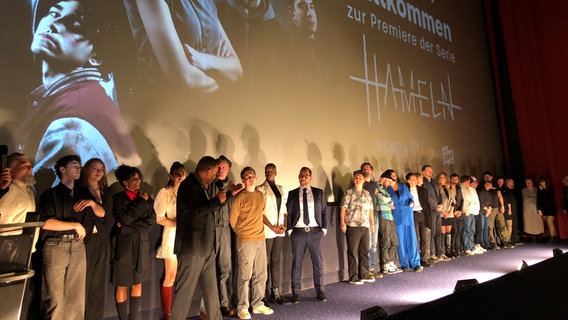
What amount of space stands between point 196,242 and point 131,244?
0.67 metres

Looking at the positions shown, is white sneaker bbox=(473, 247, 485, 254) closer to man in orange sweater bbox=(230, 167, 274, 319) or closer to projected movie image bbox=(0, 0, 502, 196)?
projected movie image bbox=(0, 0, 502, 196)

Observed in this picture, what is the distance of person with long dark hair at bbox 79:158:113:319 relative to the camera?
2.81m

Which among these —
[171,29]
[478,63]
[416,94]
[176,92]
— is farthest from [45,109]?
[478,63]

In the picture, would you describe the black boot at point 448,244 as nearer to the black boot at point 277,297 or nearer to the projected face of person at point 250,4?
the black boot at point 277,297

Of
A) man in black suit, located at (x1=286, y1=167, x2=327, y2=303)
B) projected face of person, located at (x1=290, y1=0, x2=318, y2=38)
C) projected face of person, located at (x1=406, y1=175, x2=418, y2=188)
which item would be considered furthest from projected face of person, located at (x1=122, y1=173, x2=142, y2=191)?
projected face of person, located at (x1=406, y1=175, x2=418, y2=188)

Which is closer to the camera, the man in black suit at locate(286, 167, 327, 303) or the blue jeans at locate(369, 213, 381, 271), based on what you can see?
the man in black suit at locate(286, 167, 327, 303)

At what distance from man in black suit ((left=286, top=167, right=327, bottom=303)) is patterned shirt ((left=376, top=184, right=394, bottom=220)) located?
1.36 metres

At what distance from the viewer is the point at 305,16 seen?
214 inches

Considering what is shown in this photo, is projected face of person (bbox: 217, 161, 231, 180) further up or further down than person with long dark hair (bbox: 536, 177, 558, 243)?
further up

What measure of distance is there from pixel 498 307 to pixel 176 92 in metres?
3.39

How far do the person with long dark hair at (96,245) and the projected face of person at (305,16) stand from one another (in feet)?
11.3

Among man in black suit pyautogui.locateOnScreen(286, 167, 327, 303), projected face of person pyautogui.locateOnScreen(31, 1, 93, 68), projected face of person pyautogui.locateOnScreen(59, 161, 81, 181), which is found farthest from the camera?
man in black suit pyautogui.locateOnScreen(286, 167, 327, 303)

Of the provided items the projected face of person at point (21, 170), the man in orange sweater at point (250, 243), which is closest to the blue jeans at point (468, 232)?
the man in orange sweater at point (250, 243)

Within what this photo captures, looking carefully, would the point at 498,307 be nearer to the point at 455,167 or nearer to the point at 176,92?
the point at 176,92
